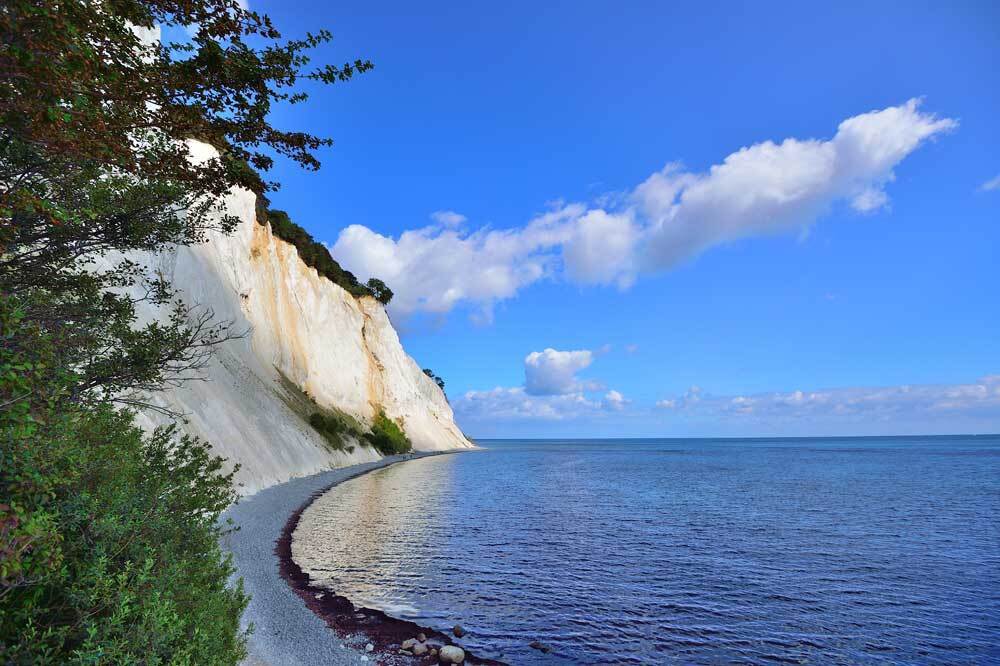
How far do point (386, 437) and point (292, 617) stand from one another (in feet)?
212

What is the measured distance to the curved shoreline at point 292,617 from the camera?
443 inches

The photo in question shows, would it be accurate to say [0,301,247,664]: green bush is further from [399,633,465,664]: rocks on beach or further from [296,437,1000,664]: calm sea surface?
[296,437,1000,664]: calm sea surface

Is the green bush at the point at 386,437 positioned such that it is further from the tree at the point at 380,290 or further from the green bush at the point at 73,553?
the green bush at the point at 73,553

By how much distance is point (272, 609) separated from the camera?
13.4 meters

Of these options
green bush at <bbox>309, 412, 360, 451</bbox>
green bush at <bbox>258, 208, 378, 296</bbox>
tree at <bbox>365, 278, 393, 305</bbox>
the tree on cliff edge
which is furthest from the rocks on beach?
tree at <bbox>365, 278, 393, 305</bbox>

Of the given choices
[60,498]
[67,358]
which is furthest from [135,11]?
[60,498]

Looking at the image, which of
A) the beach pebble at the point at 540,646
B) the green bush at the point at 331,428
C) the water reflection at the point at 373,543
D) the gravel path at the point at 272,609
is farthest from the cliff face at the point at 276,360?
the beach pebble at the point at 540,646

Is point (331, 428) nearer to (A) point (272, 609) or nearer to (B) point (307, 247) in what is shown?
(B) point (307, 247)

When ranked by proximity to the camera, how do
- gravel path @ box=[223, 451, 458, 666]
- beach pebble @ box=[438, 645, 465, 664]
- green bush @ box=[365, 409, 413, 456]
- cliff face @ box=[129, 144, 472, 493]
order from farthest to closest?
green bush @ box=[365, 409, 413, 456], cliff face @ box=[129, 144, 472, 493], beach pebble @ box=[438, 645, 465, 664], gravel path @ box=[223, 451, 458, 666]

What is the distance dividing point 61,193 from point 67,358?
234cm

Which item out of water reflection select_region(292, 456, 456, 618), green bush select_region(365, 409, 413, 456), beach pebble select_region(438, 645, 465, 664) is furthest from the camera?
green bush select_region(365, 409, 413, 456)

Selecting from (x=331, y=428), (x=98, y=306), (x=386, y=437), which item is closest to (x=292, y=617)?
(x=98, y=306)

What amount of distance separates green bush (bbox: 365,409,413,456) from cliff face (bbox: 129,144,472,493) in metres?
1.78

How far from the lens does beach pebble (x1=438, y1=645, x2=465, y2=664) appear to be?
11.7 meters
